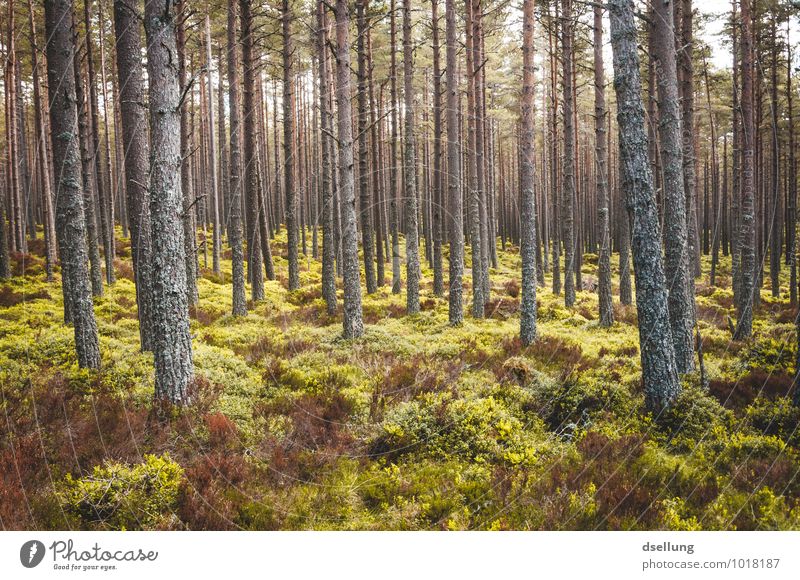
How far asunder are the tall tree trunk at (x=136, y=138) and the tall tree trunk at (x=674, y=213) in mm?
9252

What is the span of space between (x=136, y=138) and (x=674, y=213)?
10428mm

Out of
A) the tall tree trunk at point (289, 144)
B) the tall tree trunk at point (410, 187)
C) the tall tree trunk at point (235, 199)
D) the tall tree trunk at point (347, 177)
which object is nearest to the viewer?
the tall tree trunk at point (347, 177)

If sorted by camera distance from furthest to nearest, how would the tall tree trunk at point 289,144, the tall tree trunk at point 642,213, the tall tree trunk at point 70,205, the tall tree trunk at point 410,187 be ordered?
the tall tree trunk at point 289,144 → the tall tree trunk at point 410,187 → the tall tree trunk at point 70,205 → the tall tree trunk at point 642,213

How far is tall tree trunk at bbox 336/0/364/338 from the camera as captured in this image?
11688 mm

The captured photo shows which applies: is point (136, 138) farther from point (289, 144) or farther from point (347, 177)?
point (289, 144)

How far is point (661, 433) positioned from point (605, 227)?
9.25 metres

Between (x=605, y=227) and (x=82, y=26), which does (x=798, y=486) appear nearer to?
(x=605, y=227)

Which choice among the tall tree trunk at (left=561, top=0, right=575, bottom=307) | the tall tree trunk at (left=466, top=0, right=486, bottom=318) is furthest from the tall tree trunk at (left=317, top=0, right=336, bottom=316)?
the tall tree trunk at (left=561, top=0, right=575, bottom=307)

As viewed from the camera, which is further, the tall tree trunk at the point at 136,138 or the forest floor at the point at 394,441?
the tall tree trunk at the point at 136,138

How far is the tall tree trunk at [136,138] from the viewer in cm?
890

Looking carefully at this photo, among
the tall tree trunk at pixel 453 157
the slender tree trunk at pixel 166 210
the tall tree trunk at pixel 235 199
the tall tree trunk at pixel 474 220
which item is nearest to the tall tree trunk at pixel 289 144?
the tall tree trunk at pixel 235 199

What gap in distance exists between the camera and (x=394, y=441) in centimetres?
668
